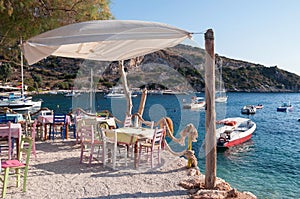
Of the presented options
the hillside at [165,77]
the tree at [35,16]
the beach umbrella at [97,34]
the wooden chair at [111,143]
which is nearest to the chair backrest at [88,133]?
the wooden chair at [111,143]

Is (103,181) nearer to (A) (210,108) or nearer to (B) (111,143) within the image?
(B) (111,143)

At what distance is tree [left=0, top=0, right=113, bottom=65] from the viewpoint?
634 centimetres

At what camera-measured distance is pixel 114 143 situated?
5.62 metres

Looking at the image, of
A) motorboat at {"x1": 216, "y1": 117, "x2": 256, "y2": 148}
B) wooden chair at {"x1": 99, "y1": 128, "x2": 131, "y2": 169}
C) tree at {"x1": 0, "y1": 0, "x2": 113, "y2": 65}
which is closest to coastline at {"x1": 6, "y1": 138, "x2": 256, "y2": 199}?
wooden chair at {"x1": 99, "y1": 128, "x2": 131, "y2": 169}

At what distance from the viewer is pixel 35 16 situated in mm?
6730

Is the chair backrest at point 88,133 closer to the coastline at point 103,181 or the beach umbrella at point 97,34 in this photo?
the coastline at point 103,181

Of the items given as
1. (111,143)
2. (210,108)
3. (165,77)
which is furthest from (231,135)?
(210,108)

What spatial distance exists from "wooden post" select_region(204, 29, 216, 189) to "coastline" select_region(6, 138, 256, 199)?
28 centimetres

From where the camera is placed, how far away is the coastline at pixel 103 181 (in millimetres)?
4219

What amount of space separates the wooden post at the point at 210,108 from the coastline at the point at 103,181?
28 cm

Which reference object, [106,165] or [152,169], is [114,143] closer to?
[106,165]

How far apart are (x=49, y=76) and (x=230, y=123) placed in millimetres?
57659

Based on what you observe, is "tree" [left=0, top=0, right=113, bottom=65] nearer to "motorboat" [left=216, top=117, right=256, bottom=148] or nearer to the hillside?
the hillside

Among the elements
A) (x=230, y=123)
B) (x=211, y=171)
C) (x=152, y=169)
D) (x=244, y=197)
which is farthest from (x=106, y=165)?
(x=230, y=123)
